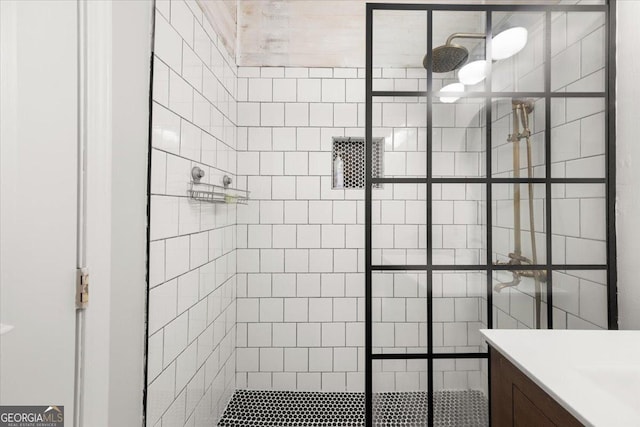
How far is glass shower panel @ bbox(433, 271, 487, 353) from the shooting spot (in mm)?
1270

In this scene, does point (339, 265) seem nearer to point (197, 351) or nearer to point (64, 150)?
point (197, 351)

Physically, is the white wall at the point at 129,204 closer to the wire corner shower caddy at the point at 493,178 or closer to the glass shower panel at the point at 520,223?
the wire corner shower caddy at the point at 493,178

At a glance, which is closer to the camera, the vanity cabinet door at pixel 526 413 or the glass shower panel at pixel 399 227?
the vanity cabinet door at pixel 526 413

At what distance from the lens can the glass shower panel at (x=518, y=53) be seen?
1256 millimetres

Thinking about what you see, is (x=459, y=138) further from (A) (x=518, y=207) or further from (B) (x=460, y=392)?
(B) (x=460, y=392)

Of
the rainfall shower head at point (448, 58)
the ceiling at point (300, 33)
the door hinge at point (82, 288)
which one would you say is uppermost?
the ceiling at point (300, 33)

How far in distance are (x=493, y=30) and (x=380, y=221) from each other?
2.77ft

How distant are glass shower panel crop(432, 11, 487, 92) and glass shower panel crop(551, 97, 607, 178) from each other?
1.03 ft

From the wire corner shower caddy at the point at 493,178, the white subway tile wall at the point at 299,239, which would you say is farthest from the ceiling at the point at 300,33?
the wire corner shower caddy at the point at 493,178

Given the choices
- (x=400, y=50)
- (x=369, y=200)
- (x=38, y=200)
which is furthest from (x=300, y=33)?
(x=38, y=200)

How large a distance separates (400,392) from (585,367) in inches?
26.4

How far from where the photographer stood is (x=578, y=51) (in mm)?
1242

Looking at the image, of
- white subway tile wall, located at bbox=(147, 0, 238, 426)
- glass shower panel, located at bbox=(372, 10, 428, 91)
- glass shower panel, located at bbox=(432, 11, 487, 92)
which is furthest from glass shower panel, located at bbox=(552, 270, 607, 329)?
white subway tile wall, located at bbox=(147, 0, 238, 426)

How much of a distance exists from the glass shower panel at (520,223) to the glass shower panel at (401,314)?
12.9 inches
